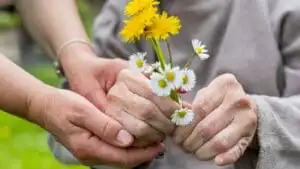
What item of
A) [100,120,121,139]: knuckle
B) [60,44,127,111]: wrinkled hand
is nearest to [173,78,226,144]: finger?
[100,120,121,139]: knuckle

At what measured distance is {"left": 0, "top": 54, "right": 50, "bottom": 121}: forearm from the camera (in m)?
1.42

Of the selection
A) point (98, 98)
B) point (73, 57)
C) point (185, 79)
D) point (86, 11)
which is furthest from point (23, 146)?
point (185, 79)

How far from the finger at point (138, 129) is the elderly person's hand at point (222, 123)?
0.16 feet

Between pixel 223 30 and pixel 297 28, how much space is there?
0.14 meters

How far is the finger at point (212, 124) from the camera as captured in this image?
121cm

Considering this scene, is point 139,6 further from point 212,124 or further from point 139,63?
point 212,124

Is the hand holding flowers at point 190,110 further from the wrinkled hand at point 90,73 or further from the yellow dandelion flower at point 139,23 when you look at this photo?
the wrinkled hand at point 90,73

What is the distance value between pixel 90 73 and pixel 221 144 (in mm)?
373

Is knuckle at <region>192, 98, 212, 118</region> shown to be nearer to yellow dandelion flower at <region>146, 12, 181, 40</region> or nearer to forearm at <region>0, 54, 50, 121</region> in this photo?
yellow dandelion flower at <region>146, 12, 181, 40</region>

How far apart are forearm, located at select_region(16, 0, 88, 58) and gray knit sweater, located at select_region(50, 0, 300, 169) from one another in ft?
0.72

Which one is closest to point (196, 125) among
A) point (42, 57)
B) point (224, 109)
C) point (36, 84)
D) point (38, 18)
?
point (224, 109)

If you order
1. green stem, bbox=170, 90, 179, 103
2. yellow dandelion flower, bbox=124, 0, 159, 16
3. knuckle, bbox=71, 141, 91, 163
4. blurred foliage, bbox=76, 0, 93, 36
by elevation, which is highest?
yellow dandelion flower, bbox=124, 0, 159, 16

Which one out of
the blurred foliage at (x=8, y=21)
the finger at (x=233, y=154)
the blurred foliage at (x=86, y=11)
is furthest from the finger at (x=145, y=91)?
the blurred foliage at (x=8, y=21)

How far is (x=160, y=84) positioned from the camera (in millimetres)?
1118
